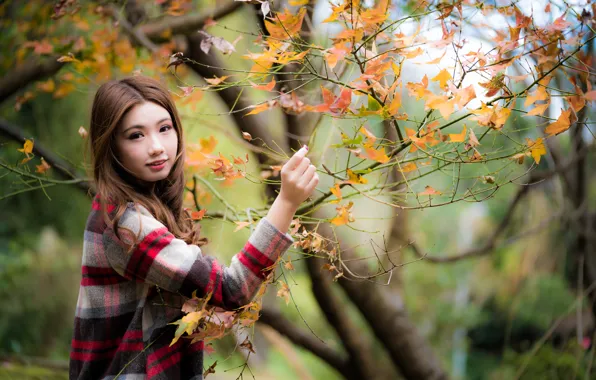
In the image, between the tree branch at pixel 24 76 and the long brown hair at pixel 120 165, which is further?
the tree branch at pixel 24 76

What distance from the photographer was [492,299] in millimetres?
3934

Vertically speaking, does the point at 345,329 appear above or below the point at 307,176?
below

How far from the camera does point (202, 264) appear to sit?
74cm

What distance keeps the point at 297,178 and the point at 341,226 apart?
1.09 m

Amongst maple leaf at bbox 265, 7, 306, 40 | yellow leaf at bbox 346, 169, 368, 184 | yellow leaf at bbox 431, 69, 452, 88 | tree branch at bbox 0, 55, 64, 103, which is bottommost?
tree branch at bbox 0, 55, 64, 103

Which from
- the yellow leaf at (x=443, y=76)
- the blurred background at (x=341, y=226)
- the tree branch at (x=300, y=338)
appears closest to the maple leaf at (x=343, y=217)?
the blurred background at (x=341, y=226)

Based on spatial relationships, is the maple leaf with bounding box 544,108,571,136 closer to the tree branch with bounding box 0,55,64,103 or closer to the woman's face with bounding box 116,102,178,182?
the woman's face with bounding box 116,102,178,182

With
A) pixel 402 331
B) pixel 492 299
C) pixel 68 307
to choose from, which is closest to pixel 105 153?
pixel 402 331

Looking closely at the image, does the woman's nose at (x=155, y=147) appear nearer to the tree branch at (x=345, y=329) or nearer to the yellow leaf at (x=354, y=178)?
the yellow leaf at (x=354, y=178)

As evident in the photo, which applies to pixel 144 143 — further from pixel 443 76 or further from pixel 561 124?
pixel 561 124

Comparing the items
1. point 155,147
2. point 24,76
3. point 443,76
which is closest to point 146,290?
point 155,147

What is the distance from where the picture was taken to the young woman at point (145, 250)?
2.40ft

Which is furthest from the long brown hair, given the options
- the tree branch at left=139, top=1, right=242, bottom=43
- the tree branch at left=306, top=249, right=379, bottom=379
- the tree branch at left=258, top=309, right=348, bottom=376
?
the tree branch at left=258, top=309, right=348, bottom=376

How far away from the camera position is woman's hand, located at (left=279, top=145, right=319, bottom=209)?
72cm
